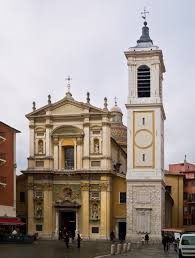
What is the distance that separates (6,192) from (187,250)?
32.6 meters

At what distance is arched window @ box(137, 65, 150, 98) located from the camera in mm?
67562

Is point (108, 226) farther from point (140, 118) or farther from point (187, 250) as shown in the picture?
point (187, 250)

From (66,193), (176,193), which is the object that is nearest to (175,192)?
(176,193)

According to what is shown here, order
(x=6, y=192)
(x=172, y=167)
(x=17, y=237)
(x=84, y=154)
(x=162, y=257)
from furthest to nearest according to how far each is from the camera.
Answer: (x=172, y=167) → (x=84, y=154) → (x=6, y=192) → (x=17, y=237) → (x=162, y=257)

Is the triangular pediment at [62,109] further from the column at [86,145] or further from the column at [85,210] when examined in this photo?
the column at [85,210]

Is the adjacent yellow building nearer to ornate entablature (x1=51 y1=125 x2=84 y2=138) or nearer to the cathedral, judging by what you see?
the cathedral

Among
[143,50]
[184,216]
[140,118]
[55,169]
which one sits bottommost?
[184,216]

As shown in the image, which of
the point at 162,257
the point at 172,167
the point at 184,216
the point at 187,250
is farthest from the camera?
the point at 172,167

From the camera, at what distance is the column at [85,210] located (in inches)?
2667

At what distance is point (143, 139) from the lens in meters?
66.2

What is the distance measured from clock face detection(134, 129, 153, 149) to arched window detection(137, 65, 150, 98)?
384 centimetres

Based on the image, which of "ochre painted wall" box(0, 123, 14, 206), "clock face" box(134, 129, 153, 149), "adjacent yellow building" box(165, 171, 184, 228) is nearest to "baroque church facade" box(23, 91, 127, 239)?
"clock face" box(134, 129, 153, 149)

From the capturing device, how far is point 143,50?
6794 cm

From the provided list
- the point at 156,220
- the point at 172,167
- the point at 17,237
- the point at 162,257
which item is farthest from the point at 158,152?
the point at 172,167
